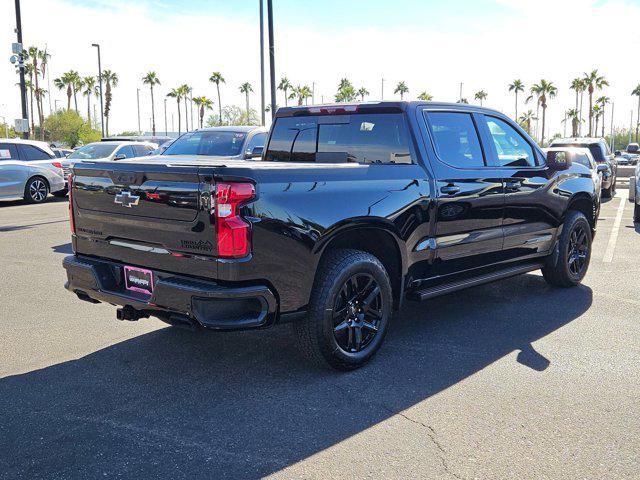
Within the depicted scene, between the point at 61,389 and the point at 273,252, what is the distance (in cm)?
167

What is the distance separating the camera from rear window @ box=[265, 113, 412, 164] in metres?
4.85

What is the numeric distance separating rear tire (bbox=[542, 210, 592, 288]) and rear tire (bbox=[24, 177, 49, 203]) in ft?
44.9

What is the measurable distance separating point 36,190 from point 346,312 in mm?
14225

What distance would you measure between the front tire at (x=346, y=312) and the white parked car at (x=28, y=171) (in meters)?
13.7

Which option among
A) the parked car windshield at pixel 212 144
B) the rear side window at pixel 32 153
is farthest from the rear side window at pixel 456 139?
the rear side window at pixel 32 153

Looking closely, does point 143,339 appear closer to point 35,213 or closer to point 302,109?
point 302,109

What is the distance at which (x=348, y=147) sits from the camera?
16.7 ft

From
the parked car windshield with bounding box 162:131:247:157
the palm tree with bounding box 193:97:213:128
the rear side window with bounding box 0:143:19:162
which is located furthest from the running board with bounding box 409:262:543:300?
the palm tree with bounding box 193:97:213:128

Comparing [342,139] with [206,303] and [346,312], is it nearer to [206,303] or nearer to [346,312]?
[346,312]

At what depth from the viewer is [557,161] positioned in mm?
6180

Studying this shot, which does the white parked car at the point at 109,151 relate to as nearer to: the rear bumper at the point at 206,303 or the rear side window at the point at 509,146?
the rear side window at the point at 509,146

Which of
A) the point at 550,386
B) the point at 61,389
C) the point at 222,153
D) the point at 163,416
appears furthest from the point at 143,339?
the point at 222,153

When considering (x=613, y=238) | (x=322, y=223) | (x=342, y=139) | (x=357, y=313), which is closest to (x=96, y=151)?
(x=613, y=238)

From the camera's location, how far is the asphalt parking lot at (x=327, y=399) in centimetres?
310
